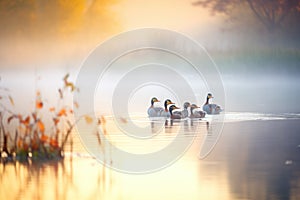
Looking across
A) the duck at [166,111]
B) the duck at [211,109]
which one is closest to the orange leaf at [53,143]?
the duck at [166,111]

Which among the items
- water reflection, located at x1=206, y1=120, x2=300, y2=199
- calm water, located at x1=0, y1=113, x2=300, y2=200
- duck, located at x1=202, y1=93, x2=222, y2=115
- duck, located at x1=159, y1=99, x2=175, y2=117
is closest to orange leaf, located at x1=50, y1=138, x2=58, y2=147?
calm water, located at x1=0, y1=113, x2=300, y2=200

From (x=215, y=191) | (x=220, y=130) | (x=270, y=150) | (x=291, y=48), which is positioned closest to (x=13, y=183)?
(x=215, y=191)

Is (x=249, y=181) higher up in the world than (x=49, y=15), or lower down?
lower down

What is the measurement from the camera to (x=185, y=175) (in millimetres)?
4902

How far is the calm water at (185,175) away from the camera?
14.6 feet

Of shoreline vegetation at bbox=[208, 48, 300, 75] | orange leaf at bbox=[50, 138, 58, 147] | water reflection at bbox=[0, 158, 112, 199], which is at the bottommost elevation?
water reflection at bbox=[0, 158, 112, 199]

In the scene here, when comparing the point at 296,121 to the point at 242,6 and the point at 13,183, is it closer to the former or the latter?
the point at 242,6

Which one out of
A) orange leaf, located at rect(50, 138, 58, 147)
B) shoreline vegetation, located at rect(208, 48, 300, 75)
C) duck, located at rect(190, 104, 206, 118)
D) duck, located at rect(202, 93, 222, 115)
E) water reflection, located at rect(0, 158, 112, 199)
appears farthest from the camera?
shoreline vegetation, located at rect(208, 48, 300, 75)

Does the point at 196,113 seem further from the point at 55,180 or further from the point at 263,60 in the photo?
the point at 55,180

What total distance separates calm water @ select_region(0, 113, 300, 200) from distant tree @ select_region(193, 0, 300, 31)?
2752 millimetres

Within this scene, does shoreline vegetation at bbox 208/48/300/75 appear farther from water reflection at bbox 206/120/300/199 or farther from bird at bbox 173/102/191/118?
water reflection at bbox 206/120/300/199

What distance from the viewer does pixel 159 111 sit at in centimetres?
736

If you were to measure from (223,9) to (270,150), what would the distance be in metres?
3.26

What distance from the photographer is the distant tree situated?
8703 mm
